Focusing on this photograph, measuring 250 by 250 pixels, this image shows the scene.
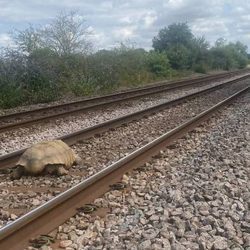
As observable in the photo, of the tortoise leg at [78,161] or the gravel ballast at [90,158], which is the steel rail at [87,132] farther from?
the tortoise leg at [78,161]

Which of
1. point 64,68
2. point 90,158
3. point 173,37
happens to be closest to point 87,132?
point 90,158

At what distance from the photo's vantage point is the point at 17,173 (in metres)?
7.33

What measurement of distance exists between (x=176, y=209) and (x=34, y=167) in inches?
104

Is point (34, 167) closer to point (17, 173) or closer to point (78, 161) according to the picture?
point (17, 173)

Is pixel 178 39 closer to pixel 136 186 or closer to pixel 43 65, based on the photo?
pixel 43 65

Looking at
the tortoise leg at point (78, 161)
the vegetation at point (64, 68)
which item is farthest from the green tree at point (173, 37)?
the tortoise leg at point (78, 161)

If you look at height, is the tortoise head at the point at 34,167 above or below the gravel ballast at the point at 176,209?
above

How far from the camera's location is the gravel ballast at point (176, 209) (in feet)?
15.5

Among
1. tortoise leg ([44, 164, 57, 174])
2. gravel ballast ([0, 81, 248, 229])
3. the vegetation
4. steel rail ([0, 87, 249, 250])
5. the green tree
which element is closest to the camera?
steel rail ([0, 87, 249, 250])

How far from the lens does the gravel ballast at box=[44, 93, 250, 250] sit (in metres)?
4.72

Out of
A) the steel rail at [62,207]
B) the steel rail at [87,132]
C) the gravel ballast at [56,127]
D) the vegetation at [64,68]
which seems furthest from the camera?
the vegetation at [64,68]

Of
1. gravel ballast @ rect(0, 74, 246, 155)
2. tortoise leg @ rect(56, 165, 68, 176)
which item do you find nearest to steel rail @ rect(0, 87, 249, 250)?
tortoise leg @ rect(56, 165, 68, 176)

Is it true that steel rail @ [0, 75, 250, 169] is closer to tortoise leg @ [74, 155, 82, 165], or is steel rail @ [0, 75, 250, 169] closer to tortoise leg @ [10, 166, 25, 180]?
tortoise leg @ [10, 166, 25, 180]

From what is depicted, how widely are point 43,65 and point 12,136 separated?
37.2 ft
